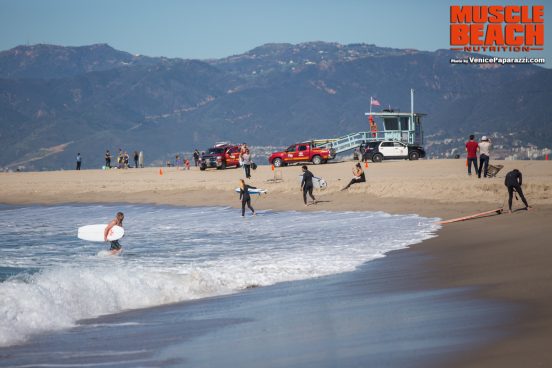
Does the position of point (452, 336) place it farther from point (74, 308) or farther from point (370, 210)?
point (370, 210)

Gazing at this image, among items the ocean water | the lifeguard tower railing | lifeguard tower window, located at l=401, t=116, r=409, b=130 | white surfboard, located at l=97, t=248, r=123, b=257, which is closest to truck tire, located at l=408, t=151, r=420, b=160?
the lifeguard tower railing

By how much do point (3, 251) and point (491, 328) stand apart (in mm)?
15078

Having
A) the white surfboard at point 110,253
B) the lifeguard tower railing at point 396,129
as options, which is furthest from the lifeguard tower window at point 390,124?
the white surfboard at point 110,253

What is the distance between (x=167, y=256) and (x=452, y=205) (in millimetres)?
12383

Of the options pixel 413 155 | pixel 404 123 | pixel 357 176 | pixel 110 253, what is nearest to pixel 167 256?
pixel 110 253

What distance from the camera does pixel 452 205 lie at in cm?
2825

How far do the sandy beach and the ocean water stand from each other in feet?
5.42

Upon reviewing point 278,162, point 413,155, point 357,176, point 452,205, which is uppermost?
point 413,155

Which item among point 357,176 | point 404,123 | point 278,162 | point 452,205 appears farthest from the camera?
point 404,123

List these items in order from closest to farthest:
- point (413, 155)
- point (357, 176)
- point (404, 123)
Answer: point (357, 176)
point (413, 155)
point (404, 123)

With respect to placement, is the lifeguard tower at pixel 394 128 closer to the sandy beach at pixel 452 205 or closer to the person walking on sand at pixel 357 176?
the sandy beach at pixel 452 205

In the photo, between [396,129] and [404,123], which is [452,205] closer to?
[404,123]

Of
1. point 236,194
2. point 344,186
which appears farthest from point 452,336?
point 236,194

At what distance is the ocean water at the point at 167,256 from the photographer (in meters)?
12.1
